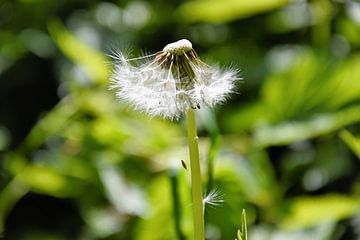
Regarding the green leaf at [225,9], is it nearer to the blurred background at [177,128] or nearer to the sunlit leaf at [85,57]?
A: the blurred background at [177,128]

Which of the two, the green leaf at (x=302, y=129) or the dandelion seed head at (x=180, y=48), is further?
the green leaf at (x=302, y=129)

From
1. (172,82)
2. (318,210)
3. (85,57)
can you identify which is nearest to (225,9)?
(85,57)

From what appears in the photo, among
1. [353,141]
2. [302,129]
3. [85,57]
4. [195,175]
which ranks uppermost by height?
[85,57]

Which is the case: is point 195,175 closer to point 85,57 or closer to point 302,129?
point 302,129

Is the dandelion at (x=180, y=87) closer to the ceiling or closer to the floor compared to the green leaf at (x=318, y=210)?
closer to the floor

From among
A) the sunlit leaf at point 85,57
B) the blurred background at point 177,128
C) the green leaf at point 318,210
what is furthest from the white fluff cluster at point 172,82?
the sunlit leaf at point 85,57

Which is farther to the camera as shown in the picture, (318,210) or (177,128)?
(177,128)
